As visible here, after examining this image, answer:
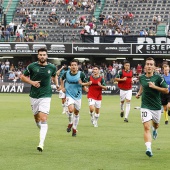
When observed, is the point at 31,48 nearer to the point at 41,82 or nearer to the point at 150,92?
the point at 41,82

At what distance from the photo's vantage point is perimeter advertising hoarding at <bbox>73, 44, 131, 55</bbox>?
53.7 m

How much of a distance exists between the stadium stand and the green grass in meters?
32.7

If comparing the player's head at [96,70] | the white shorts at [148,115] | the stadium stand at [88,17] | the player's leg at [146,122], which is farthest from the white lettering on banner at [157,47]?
the player's leg at [146,122]

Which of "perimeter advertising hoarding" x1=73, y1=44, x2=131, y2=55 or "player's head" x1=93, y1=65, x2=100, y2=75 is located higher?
"player's head" x1=93, y1=65, x2=100, y2=75

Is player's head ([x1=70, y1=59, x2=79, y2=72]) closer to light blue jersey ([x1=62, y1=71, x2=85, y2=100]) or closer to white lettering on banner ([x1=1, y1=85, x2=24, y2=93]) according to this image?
light blue jersey ([x1=62, y1=71, x2=85, y2=100])

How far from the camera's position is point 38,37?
187 ft

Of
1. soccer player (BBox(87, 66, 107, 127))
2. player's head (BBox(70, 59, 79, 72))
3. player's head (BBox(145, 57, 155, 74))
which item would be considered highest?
player's head (BBox(145, 57, 155, 74))

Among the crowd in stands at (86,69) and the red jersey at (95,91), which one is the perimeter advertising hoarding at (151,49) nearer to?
the crowd in stands at (86,69)

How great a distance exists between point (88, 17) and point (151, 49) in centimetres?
988

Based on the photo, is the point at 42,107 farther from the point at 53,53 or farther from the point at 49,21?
the point at 49,21

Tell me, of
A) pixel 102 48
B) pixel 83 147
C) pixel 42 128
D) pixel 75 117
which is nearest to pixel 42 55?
pixel 42 128

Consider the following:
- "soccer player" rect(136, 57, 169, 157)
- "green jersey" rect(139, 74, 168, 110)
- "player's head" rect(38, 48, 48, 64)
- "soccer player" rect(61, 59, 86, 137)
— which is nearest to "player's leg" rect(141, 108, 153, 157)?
"soccer player" rect(136, 57, 169, 157)

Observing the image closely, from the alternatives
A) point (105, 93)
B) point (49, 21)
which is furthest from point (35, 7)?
point (105, 93)

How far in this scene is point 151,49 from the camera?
174ft
